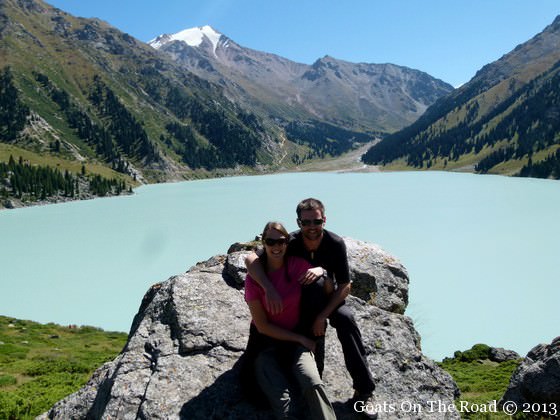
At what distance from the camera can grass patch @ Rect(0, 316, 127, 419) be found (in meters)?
15.1

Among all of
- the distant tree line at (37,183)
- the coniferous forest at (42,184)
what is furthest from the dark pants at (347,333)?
the distant tree line at (37,183)

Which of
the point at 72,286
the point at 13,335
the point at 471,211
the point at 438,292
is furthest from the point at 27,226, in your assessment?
the point at 471,211

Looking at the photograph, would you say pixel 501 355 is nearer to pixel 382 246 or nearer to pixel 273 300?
pixel 273 300

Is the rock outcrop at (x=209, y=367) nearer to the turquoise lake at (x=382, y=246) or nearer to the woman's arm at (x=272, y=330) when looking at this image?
the woman's arm at (x=272, y=330)

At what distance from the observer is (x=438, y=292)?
4650 cm

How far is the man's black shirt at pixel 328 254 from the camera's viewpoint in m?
8.95

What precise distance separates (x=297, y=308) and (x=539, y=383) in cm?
868

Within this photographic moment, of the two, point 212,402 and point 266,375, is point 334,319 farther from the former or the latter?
point 212,402

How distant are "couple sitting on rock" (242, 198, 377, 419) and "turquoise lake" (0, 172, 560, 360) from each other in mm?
28173

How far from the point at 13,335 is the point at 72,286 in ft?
63.7

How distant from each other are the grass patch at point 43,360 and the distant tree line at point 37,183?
126m

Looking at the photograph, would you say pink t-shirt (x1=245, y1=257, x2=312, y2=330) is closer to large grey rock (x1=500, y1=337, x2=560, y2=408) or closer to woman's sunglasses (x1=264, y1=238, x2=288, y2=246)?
woman's sunglasses (x1=264, y1=238, x2=288, y2=246)

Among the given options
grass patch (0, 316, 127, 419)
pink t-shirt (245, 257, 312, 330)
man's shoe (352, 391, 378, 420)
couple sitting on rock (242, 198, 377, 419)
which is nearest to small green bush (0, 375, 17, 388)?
grass patch (0, 316, 127, 419)

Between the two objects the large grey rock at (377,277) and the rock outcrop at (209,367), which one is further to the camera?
the large grey rock at (377,277)
